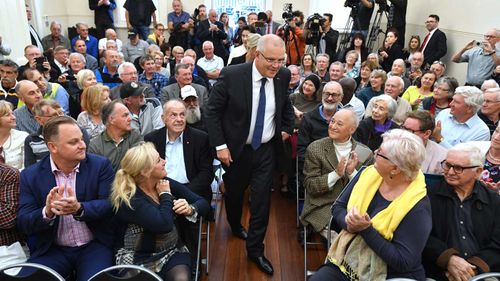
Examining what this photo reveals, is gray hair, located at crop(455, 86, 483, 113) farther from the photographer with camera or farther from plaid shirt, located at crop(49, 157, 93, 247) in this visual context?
the photographer with camera

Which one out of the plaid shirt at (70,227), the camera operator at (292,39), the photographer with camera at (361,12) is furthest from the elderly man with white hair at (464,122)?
the photographer with camera at (361,12)

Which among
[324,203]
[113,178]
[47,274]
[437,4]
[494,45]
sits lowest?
[324,203]

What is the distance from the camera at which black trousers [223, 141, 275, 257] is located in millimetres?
2623

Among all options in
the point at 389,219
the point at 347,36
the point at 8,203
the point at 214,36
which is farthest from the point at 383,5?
the point at 8,203

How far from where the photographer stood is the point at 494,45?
4.50 meters

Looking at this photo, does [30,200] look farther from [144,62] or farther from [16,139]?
[144,62]

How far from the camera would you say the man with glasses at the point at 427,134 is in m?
2.45

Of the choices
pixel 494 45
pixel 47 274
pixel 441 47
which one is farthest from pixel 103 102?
pixel 441 47

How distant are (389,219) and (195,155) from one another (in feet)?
4.75

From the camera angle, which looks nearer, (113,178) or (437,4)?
(113,178)

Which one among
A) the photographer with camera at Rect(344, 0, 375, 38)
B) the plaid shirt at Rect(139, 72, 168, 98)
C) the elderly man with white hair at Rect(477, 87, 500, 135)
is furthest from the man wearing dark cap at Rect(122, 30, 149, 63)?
the elderly man with white hair at Rect(477, 87, 500, 135)

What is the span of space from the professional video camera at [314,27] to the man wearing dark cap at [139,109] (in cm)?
344

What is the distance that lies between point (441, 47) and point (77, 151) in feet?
19.0

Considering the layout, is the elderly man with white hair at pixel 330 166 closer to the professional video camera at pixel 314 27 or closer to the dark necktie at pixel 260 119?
the dark necktie at pixel 260 119
